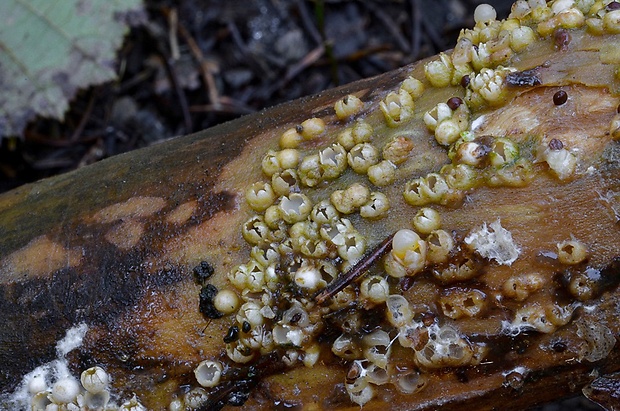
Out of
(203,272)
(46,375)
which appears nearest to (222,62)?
(203,272)

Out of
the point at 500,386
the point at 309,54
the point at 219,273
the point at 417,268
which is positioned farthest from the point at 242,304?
the point at 309,54

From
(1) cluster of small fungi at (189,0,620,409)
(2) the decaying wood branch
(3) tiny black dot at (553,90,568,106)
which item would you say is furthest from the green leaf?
(3) tiny black dot at (553,90,568,106)

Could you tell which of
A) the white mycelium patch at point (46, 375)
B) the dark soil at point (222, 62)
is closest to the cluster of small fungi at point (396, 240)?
the white mycelium patch at point (46, 375)

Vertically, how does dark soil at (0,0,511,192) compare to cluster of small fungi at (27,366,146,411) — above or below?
below

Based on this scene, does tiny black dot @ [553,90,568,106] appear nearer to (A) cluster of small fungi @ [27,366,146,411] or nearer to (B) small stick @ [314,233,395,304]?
(B) small stick @ [314,233,395,304]

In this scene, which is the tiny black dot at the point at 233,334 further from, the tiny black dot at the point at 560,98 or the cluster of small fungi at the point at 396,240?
the tiny black dot at the point at 560,98

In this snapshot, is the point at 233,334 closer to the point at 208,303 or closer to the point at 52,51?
the point at 208,303
